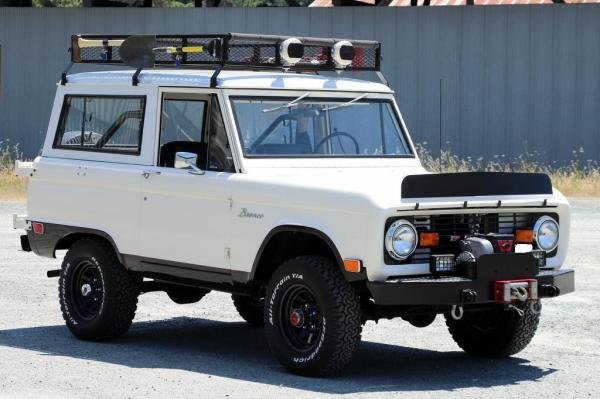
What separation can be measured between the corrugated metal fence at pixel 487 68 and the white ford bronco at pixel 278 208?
17.2m

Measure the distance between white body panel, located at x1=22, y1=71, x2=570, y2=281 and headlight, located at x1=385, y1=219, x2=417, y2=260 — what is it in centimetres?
8

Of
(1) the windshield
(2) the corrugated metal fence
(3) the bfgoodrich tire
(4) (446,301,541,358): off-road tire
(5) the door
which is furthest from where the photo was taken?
(2) the corrugated metal fence

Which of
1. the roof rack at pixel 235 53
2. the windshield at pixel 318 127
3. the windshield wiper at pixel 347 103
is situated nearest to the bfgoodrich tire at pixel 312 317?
the windshield at pixel 318 127

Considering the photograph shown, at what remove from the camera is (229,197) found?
977 cm

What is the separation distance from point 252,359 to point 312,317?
1.08m

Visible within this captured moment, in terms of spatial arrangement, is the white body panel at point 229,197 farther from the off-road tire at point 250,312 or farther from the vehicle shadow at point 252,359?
the off-road tire at point 250,312

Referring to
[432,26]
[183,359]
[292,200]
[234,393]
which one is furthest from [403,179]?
[432,26]

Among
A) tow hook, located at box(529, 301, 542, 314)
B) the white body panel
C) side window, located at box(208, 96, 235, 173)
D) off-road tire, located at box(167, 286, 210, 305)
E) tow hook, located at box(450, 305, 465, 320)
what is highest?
side window, located at box(208, 96, 235, 173)

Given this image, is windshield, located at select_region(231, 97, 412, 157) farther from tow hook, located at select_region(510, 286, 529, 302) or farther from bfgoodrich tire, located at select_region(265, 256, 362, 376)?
tow hook, located at select_region(510, 286, 529, 302)

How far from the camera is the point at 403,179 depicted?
887 centimetres

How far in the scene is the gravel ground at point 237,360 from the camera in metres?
8.87

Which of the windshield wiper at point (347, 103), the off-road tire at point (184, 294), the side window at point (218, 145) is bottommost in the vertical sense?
the off-road tire at point (184, 294)

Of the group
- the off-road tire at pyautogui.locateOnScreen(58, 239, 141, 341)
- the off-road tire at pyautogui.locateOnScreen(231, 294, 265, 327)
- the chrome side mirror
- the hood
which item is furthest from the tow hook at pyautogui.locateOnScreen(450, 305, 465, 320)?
the off-road tire at pyautogui.locateOnScreen(231, 294, 265, 327)

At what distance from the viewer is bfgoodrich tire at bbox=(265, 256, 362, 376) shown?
29.5ft
